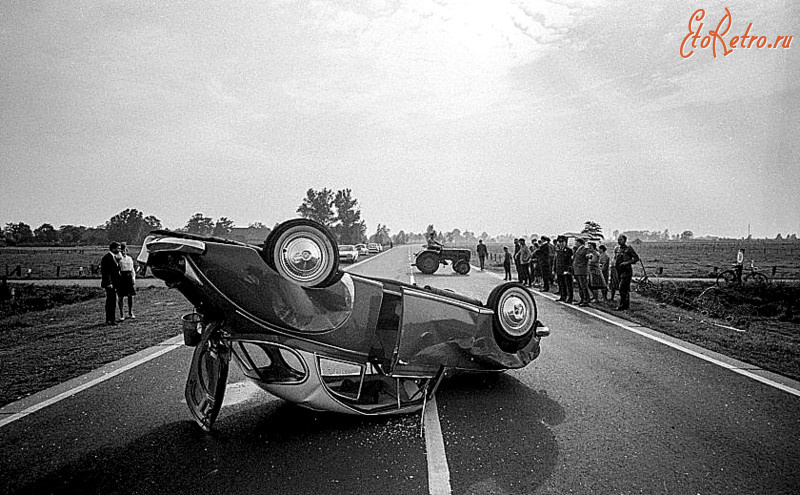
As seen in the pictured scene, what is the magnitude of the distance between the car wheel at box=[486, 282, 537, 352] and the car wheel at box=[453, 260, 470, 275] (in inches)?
794

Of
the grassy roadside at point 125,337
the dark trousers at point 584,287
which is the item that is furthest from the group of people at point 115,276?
the dark trousers at point 584,287

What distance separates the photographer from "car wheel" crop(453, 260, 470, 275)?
25562mm

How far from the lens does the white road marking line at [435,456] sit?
3.22 meters

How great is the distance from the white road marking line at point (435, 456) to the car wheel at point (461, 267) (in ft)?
68.7

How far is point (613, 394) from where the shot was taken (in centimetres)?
531

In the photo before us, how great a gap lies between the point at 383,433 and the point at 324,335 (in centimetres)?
99

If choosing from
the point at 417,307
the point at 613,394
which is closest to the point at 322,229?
the point at 417,307

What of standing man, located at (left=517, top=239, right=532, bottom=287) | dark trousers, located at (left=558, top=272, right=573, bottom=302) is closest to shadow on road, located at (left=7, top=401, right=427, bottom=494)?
dark trousers, located at (left=558, top=272, right=573, bottom=302)

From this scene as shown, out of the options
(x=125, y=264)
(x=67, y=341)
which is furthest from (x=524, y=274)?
(x=67, y=341)

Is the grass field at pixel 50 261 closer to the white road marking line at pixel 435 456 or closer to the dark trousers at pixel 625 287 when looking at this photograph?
the dark trousers at pixel 625 287

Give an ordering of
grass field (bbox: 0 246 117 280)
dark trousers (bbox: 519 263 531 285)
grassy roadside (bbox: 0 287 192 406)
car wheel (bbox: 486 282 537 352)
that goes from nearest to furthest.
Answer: car wheel (bbox: 486 282 537 352)
grassy roadside (bbox: 0 287 192 406)
dark trousers (bbox: 519 263 531 285)
grass field (bbox: 0 246 117 280)

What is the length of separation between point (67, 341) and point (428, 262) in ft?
62.4

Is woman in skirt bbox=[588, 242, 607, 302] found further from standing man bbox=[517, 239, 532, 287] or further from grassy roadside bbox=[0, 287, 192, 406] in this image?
grassy roadside bbox=[0, 287, 192, 406]

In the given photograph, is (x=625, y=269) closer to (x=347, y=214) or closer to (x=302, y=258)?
(x=302, y=258)
